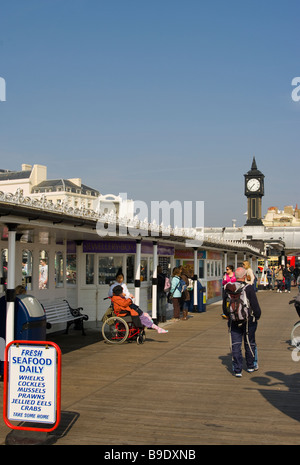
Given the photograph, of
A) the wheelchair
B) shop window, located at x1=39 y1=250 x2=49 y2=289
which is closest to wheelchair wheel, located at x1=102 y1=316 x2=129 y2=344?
the wheelchair

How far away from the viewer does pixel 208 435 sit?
5887 mm

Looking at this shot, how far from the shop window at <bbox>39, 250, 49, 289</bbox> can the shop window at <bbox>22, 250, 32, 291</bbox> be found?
600 mm

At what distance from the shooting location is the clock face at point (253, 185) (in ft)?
246

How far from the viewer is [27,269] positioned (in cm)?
1301

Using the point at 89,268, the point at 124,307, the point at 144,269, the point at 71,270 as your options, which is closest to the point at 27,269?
the point at 124,307

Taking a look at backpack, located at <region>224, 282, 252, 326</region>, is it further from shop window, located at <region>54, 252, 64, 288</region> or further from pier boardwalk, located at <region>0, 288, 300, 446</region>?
shop window, located at <region>54, 252, 64, 288</region>

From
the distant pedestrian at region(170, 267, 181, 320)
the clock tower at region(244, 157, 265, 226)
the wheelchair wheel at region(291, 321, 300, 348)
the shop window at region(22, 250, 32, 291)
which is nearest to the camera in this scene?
the wheelchair wheel at region(291, 321, 300, 348)

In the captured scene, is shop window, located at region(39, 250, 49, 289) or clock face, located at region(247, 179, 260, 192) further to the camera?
clock face, located at region(247, 179, 260, 192)

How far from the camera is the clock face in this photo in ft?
246

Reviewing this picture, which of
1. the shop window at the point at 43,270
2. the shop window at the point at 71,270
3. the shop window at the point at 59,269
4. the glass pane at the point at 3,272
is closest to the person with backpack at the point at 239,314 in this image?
the glass pane at the point at 3,272

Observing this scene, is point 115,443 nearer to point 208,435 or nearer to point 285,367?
point 208,435

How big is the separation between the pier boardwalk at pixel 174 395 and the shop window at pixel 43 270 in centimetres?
171

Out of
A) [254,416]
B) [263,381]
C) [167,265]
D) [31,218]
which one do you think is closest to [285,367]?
[263,381]
